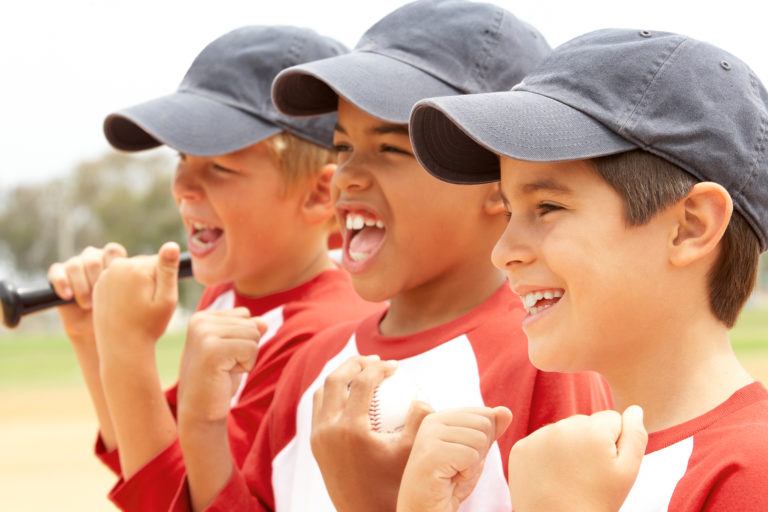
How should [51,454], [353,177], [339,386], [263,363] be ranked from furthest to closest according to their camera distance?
[51,454]
[263,363]
[353,177]
[339,386]

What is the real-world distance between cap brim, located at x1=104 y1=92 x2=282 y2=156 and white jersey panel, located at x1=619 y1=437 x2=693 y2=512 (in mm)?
1565

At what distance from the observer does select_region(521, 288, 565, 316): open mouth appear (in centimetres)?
170

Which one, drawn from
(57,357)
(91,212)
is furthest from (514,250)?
(91,212)

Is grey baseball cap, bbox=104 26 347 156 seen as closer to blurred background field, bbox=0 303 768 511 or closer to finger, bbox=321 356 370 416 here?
finger, bbox=321 356 370 416

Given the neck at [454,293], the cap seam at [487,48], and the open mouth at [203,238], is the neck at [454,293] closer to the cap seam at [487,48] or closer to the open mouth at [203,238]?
the cap seam at [487,48]

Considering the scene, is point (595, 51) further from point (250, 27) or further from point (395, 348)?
point (250, 27)

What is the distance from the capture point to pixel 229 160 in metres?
2.90

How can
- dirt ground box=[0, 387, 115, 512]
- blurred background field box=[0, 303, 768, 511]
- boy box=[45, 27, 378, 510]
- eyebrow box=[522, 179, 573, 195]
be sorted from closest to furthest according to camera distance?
eyebrow box=[522, 179, 573, 195], boy box=[45, 27, 378, 510], dirt ground box=[0, 387, 115, 512], blurred background field box=[0, 303, 768, 511]

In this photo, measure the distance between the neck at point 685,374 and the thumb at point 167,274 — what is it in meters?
1.22

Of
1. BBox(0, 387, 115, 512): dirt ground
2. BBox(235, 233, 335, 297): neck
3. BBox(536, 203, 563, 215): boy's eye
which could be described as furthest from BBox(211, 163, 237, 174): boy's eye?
BBox(0, 387, 115, 512): dirt ground

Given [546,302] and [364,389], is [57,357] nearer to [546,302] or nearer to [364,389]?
[364,389]

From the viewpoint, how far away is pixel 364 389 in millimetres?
1850

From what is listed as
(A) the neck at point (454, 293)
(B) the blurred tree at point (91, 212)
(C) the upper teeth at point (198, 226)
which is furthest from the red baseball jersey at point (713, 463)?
(B) the blurred tree at point (91, 212)

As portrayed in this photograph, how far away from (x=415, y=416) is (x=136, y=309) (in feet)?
3.55
